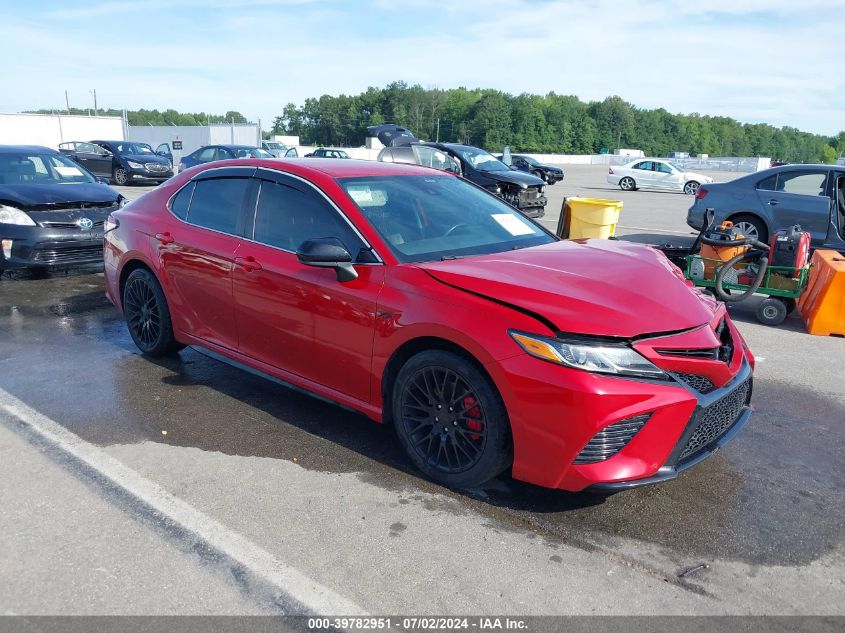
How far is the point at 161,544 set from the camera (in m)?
3.07

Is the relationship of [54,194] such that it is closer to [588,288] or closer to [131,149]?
[588,288]

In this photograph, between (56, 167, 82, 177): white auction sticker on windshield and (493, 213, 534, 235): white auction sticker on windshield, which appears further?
(56, 167, 82, 177): white auction sticker on windshield

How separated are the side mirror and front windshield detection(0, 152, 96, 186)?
6.86 m

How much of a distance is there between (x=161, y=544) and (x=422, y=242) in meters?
2.07

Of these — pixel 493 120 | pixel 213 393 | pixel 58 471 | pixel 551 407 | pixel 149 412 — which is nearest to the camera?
pixel 551 407

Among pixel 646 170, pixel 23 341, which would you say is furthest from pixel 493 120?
pixel 23 341

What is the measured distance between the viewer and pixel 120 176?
23.4m

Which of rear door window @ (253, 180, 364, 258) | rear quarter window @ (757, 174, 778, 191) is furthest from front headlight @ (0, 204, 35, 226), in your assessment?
rear quarter window @ (757, 174, 778, 191)

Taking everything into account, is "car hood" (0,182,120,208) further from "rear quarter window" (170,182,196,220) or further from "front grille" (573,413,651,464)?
"front grille" (573,413,651,464)

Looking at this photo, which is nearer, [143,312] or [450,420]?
[450,420]

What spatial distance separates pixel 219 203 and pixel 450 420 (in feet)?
8.09

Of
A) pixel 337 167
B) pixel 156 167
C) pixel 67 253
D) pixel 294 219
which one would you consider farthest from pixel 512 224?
pixel 156 167

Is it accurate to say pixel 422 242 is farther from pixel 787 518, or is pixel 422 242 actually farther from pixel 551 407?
pixel 787 518

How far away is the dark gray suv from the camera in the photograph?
31.7 ft
